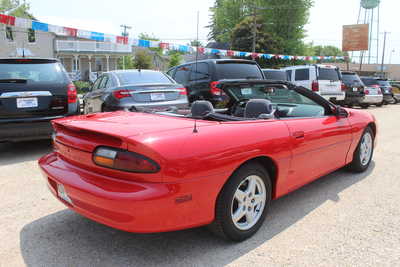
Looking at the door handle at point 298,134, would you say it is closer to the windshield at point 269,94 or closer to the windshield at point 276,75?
the windshield at point 269,94

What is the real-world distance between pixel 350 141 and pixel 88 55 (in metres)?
38.1

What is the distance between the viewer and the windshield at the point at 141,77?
6477 mm

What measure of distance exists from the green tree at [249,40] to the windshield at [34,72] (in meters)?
31.2

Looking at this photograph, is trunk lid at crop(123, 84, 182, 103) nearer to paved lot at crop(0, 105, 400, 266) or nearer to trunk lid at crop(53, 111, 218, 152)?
paved lot at crop(0, 105, 400, 266)

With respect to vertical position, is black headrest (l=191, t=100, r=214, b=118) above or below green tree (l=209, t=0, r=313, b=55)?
below

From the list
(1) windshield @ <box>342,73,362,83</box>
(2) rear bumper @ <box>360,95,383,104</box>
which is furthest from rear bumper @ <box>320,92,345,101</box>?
(2) rear bumper @ <box>360,95,383,104</box>

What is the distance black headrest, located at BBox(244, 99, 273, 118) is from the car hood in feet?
2.21

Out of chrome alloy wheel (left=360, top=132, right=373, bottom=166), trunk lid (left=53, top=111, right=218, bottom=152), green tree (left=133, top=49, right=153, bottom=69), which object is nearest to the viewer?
trunk lid (left=53, top=111, right=218, bottom=152)

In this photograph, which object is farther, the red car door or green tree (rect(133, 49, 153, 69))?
green tree (rect(133, 49, 153, 69))

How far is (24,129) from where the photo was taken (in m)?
5.03

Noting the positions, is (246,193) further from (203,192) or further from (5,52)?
(5,52)

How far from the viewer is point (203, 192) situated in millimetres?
2244

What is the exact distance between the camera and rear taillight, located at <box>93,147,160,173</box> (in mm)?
2096

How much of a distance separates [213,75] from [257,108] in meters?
4.46
